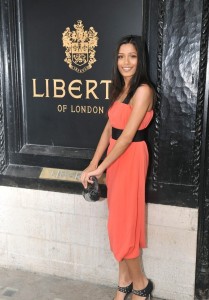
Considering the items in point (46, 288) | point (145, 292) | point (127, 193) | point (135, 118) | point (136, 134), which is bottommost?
point (46, 288)

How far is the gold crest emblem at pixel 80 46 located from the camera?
8.96 feet

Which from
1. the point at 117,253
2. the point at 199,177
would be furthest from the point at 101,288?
the point at 199,177

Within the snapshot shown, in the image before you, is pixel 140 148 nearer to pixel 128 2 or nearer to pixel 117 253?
pixel 117 253

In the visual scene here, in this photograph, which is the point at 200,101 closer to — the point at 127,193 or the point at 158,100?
the point at 158,100

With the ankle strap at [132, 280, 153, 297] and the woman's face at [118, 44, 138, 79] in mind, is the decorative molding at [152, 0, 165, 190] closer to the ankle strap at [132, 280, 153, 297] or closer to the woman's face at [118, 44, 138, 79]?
the woman's face at [118, 44, 138, 79]

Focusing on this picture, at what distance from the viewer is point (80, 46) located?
2.77 m

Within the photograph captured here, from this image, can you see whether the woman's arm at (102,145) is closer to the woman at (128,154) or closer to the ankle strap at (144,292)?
the woman at (128,154)

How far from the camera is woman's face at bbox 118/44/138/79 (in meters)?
2.38

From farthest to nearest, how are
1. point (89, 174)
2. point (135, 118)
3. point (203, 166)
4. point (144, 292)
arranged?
point (144, 292) → point (203, 166) → point (89, 174) → point (135, 118)

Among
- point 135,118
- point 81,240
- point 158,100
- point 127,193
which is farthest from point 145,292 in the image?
point 158,100

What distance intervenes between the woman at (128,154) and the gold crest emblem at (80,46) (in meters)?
0.36

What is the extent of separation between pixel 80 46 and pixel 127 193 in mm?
1183

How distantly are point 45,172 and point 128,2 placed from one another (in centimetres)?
147

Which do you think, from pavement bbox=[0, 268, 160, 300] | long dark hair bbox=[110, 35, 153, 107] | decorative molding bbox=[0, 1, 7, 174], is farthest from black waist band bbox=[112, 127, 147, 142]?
pavement bbox=[0, 268, 160, 300]
